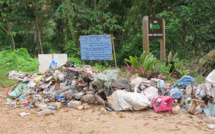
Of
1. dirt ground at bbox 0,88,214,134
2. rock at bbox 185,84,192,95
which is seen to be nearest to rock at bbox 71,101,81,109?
dirt ground at bbox 0,88,214,134

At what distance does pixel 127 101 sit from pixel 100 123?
0.81 metres

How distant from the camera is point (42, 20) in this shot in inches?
524

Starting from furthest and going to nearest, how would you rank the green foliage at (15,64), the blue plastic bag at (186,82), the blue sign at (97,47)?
the green foliage at (15,64) < the blue sign at (97,47) < the blue plastic bag at (186,82)

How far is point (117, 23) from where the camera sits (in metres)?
11.5

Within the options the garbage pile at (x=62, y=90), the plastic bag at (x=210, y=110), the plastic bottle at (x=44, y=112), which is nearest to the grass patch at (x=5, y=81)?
the garbage pile at (x=62, y=90)

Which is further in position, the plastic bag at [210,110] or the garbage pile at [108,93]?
the garbage pile at [108,93]

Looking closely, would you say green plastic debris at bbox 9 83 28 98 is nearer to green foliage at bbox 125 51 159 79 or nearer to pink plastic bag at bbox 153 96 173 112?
green foliage at bbox 125 51 159 79

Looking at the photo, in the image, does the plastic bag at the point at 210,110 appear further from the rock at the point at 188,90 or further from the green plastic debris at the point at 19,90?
the green plastic debris at the point at 19,90

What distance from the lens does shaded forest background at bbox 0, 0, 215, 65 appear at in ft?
28.3

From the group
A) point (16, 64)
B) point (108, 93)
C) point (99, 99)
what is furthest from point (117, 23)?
point (99, 99)

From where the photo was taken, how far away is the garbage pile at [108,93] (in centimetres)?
385

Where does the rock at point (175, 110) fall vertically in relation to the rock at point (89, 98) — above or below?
below

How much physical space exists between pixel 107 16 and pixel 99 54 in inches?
133

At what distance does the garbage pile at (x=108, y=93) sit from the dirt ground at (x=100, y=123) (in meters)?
0.18
